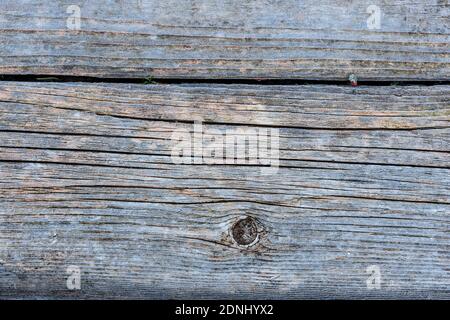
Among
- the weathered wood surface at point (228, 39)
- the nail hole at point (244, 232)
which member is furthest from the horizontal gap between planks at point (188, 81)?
the nail hole at point (244, 232)

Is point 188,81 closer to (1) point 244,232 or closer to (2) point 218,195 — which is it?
(2) point 218,195

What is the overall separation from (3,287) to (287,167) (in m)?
1.18

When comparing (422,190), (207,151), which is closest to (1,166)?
(207,151)

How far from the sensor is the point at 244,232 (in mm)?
1934

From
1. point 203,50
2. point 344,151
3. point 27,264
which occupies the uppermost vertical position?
point 203,50

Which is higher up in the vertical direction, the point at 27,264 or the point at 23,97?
the point at 23,97

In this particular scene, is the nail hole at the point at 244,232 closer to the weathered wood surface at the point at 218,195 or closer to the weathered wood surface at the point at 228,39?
the weathered wood surface at the point at 218,195

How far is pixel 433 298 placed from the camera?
78.1 inches

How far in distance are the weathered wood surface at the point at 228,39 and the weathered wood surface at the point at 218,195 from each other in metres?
0.08

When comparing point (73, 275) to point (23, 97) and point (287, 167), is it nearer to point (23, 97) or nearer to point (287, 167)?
point (23, 97)

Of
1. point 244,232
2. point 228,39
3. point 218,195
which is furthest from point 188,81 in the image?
point 244,232

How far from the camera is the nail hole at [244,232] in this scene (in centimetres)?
193

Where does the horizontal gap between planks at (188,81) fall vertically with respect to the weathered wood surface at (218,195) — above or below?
above

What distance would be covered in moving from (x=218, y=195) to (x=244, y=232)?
0.57 ft
